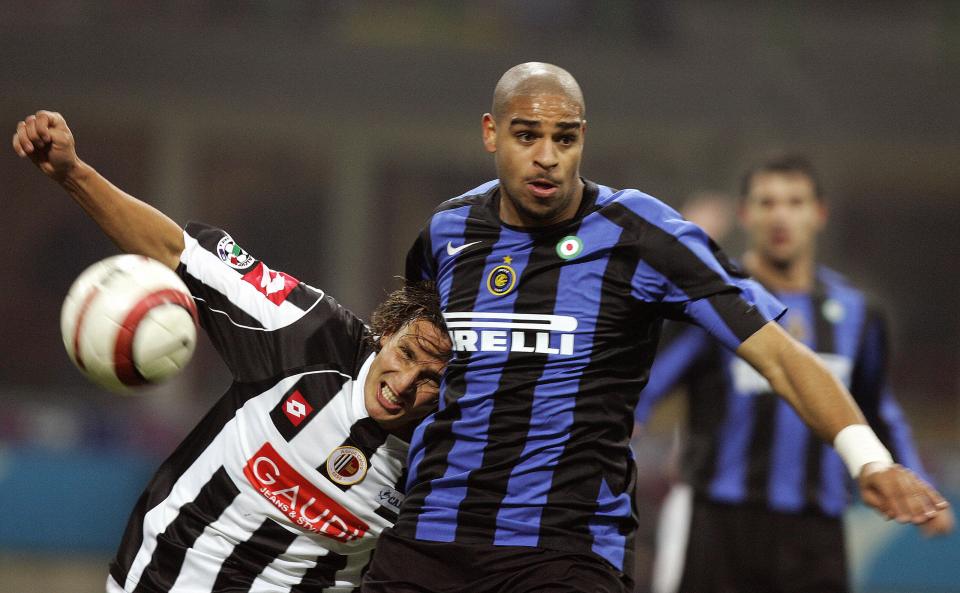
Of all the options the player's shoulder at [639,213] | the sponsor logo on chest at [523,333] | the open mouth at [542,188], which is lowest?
the sponsor logo on chest at [523,333]

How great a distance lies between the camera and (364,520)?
129 inches

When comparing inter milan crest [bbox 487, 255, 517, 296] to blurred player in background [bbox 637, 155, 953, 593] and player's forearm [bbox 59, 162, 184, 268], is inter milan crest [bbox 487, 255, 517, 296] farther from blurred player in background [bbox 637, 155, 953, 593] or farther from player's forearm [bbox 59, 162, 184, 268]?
blurred player in background [bbox 637, 155, 953, 593]

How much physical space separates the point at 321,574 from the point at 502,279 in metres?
1.02

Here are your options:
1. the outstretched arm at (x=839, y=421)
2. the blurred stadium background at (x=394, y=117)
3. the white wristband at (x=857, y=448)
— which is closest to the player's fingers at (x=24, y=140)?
the outstretched arm at (x=839, y=421)

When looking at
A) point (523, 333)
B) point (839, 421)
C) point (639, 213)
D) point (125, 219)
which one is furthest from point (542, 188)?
point (125, 219)

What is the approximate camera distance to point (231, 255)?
11.2 ft

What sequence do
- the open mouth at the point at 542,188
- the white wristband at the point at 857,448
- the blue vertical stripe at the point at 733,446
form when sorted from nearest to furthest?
the white wristband at the point at 857,448
the open mouth at the point at 542,188
the blue vertical stripe at the point at 733,446

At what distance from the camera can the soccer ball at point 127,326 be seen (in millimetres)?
2979

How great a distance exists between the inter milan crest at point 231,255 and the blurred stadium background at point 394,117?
874 centimetres

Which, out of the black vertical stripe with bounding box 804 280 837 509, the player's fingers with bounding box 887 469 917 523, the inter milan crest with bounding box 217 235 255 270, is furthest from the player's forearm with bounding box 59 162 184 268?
the black vertical stripe with bounding box 804 280 837 509

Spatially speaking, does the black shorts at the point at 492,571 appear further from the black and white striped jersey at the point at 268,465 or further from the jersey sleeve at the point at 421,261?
the jersey sleeve at the point at 421,261

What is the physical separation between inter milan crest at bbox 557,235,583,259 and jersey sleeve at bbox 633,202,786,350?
15 centimetres

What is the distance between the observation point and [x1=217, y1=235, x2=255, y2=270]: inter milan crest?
3.39 meters

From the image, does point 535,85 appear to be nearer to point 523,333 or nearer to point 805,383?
point 523,333
